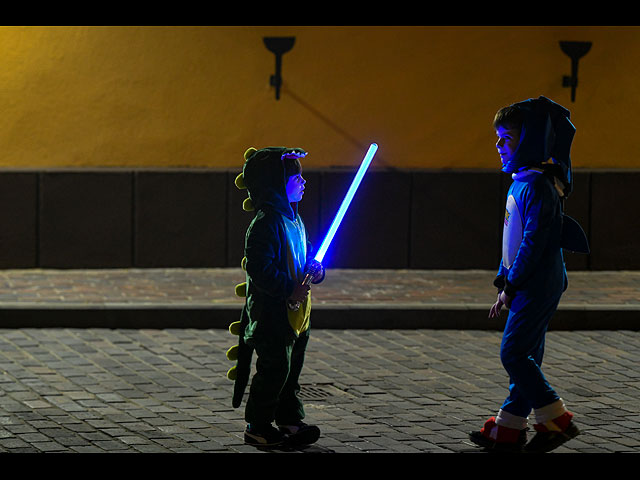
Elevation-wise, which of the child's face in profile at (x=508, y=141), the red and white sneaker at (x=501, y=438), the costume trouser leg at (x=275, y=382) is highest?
the child's face in profile at (x=508, y=141)

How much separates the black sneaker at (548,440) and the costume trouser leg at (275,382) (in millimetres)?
1099

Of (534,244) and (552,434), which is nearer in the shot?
(534,244)

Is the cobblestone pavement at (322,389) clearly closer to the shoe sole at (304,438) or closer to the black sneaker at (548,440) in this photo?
the shoe sole at (304,438)

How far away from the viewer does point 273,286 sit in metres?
6.11

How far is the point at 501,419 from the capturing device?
6.34 meters

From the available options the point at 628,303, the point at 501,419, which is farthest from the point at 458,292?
the point at 501,419

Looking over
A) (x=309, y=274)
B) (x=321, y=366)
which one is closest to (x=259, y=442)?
(x=309, y=274)

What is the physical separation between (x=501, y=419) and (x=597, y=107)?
6.72 m

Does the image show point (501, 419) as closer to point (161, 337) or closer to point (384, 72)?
point (161, 337)

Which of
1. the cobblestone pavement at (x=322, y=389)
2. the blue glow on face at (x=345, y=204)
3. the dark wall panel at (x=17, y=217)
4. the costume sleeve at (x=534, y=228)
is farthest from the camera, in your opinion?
the dark wall panel at (x=17, y=217)

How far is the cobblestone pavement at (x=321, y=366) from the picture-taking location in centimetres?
674

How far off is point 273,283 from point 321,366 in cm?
256

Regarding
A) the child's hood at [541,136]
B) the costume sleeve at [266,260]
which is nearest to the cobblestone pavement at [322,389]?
the costume sleeve at [266,260]

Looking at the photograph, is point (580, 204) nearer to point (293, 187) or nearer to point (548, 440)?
point (548, 440)
